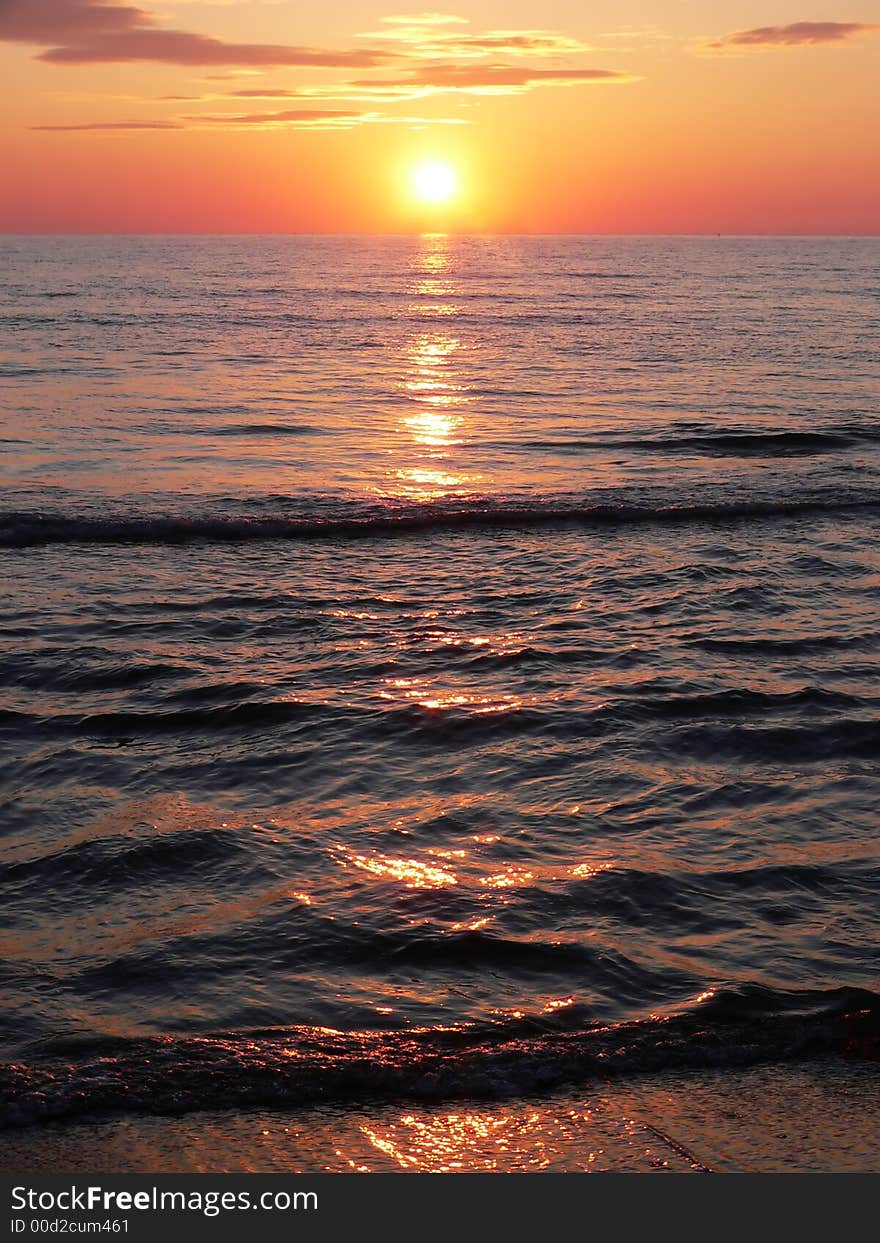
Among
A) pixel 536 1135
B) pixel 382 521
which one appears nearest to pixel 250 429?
pixel 382 521

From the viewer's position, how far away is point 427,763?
9945 mm

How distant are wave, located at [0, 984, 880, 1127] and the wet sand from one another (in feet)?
0.43

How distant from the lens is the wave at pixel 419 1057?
584cm

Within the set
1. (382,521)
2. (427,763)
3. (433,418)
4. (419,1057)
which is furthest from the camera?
(433,418)

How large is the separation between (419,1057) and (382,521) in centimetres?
1368

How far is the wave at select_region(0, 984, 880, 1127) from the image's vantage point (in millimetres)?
5844

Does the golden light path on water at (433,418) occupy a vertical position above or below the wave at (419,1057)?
above

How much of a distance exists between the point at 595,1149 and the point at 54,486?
18.3 metres

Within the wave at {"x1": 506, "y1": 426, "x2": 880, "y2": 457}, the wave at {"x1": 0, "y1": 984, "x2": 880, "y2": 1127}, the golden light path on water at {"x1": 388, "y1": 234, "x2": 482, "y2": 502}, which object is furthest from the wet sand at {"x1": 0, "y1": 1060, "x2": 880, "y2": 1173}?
the wave at {"x1": 506, "y1": 426, "x2": 880, "y2": 457}

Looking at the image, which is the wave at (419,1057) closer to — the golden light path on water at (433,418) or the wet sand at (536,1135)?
the wet sand at (536,1135)

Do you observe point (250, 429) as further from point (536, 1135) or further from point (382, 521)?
point (536, 1135)

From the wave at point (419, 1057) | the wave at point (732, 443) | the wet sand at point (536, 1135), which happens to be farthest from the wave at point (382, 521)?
the wet sand at point (536, 1135)

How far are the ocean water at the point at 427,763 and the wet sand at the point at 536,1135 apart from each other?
19cm

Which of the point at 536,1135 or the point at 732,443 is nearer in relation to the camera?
the point at 536,1135
